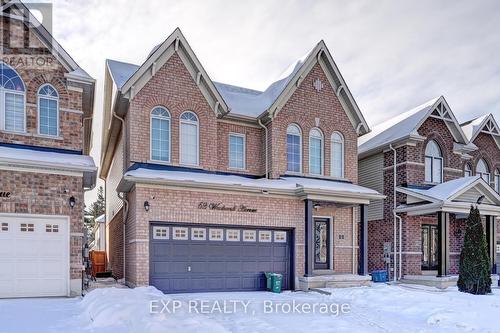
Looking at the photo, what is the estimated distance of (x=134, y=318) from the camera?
26.4 feet

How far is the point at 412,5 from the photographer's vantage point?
13.0m

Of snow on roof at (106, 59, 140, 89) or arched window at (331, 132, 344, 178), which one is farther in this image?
arched window at (331, 132, 344, 178)

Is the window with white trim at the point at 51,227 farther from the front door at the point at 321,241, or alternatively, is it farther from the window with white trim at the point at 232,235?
the front door at the point at 321,241

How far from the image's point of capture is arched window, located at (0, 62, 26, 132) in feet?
41.5

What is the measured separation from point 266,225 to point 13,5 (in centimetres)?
1071

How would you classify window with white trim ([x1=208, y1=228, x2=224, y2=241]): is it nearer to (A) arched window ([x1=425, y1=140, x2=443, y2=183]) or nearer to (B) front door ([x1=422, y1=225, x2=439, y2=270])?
(B) front door ([x1=422, y1=225, x2=439, y2=270])

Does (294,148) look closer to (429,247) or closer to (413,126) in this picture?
(413,126)

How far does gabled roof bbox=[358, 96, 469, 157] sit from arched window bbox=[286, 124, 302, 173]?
4.91 m

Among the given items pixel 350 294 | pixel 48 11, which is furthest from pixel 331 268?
pixel 48 11

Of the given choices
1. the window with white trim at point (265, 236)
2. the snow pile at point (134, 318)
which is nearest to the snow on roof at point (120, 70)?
the window with white trim at point (265, 236)

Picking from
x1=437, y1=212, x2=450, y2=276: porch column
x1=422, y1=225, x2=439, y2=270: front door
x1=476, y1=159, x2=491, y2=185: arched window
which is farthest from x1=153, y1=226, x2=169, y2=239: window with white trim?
x1=476, y1=159, x2=491, y2=185: arched window

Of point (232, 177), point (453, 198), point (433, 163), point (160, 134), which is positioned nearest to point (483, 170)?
point (433, 163)

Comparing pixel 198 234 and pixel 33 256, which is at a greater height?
pixel 198 234

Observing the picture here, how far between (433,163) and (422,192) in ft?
8.66
